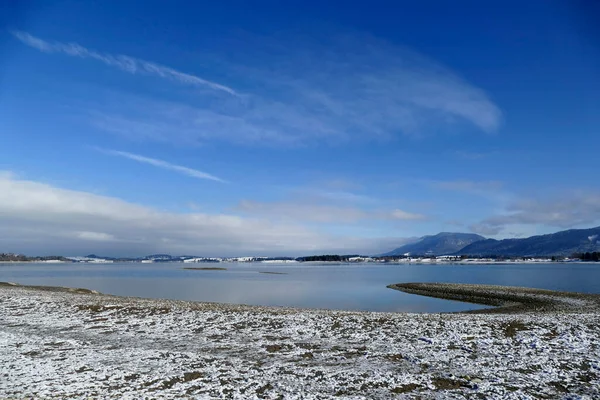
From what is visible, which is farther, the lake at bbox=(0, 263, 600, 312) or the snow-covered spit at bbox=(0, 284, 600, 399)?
the lake at bbox=(0, 263, 600, 312)

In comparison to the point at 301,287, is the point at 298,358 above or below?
above

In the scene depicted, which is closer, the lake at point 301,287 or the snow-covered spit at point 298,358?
the snow-covered spit at point 298,358

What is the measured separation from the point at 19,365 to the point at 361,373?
10.2 m

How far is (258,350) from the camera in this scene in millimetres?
14305

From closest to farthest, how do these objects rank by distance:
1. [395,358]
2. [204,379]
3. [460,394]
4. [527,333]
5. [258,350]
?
[460,394], [204,379], [395,358], [258,350], [527,333]

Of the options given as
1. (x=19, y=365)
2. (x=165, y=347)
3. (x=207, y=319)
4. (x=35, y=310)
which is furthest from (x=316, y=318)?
(x=35, y=310)

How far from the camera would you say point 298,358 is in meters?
13.1

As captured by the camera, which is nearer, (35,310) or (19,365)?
(19,365)

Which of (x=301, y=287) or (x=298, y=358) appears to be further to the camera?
(x=301, y=287)

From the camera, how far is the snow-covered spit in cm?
998

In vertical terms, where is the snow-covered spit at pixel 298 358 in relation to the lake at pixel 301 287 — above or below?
above

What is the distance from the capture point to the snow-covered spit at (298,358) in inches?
393

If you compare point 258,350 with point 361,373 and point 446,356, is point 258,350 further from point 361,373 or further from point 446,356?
point 446,356

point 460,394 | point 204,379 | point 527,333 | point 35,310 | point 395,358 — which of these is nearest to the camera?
point 460,394
